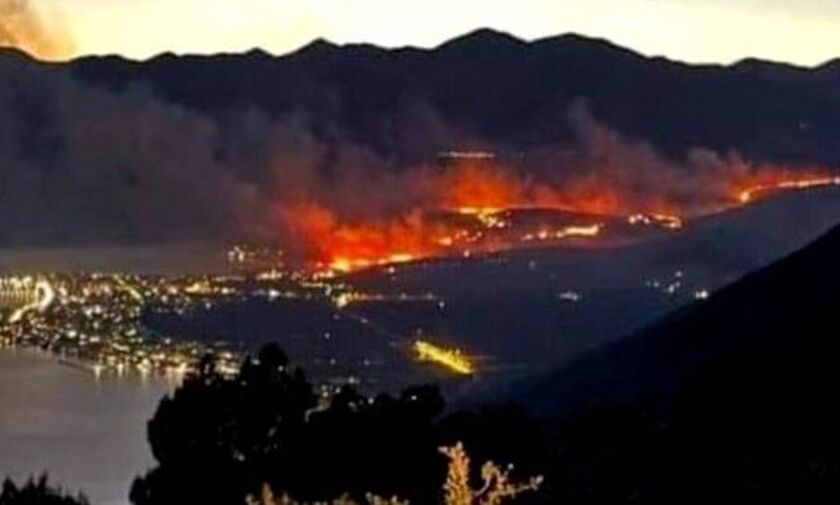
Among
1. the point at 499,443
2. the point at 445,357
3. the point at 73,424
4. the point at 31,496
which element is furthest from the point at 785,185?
the point at 31,496

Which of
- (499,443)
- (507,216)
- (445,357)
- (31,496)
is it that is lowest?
(31,496)

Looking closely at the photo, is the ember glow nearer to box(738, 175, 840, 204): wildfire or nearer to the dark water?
box(738, 175, 840, 204): wildfire

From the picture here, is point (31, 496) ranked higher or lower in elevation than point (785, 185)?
lower

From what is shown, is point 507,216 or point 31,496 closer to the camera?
point 31,496

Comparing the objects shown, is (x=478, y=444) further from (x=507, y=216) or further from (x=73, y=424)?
(x=507, y=216)

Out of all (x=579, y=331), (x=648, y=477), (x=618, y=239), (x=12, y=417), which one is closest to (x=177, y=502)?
(x=648, y=477)

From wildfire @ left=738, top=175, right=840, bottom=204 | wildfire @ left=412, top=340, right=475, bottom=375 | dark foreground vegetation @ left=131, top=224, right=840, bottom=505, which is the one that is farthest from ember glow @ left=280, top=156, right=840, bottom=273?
dark foreground vegetation @ left=131, top=224, right=840, bottom=505
